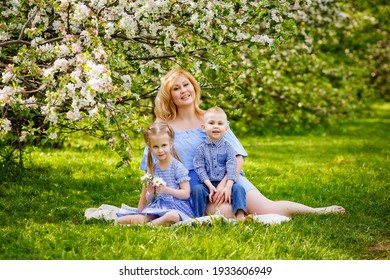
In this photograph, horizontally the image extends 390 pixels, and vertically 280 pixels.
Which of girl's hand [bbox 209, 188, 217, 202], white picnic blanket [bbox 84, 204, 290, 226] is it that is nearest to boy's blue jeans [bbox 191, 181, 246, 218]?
girl's hand [bbox 209, 188, 217, 202]

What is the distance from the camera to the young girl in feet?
17.0

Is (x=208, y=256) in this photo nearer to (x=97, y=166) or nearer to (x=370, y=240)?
(x=370, y=240)

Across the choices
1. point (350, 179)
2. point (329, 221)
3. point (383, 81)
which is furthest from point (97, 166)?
point (383, 81)

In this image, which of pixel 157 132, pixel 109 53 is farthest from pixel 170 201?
pixel 109 53

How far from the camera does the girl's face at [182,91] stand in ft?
18.9

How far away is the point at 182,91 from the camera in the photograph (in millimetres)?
5750

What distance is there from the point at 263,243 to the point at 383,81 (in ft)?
61.0

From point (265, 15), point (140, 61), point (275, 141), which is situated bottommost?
point (275, 141)

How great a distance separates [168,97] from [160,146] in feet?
1.97

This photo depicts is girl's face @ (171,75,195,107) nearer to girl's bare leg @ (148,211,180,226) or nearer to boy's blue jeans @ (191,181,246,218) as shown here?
boy's blue jeans @ (191,181,246,218)

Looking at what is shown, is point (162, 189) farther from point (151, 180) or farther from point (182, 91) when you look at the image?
point (182, 91)

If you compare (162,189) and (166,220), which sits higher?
(162,189)
